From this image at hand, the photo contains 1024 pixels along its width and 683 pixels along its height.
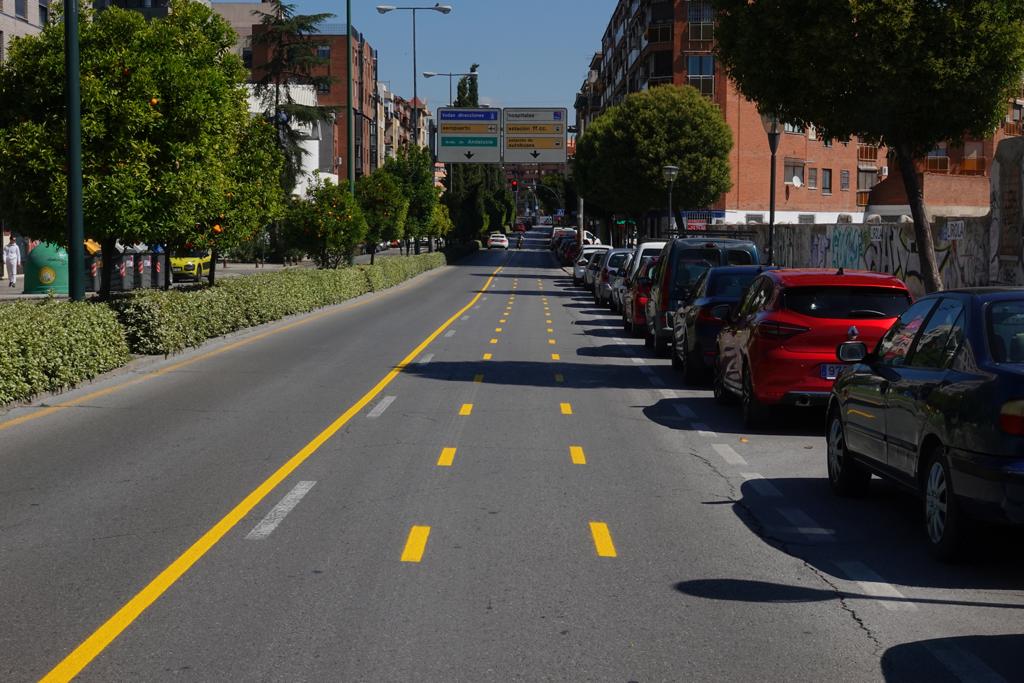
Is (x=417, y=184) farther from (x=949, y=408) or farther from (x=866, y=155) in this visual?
(x=949, y=408)

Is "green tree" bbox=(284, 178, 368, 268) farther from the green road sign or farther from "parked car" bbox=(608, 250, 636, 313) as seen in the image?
the green road sign

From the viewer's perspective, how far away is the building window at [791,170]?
73.8 metres

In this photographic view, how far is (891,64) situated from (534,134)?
167ft

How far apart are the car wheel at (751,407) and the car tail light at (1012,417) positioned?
20.1 ft

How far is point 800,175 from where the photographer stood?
74.7 metres

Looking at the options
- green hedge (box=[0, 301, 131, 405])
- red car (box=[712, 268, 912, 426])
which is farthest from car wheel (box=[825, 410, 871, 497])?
green hedge (box=[0, 301, 131, 405])

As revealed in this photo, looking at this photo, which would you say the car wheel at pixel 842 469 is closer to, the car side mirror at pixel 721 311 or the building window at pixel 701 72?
the car side mirror at pixel 721 311

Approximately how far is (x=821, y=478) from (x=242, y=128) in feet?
73.2

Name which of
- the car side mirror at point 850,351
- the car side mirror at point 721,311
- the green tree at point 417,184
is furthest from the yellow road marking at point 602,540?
the green tree at point 417,184

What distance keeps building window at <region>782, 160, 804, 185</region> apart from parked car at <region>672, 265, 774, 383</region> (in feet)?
188

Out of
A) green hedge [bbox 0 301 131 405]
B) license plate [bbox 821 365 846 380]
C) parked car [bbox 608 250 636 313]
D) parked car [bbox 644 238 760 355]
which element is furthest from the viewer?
parked car [bbox 608 250 636 313]

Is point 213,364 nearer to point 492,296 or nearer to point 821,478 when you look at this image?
point 821,478

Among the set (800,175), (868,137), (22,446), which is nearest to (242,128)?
(868,137)

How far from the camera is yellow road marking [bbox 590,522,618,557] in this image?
753 centimetres
